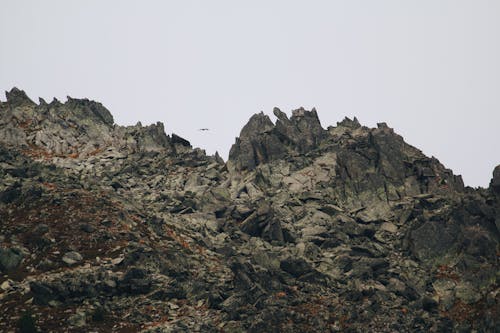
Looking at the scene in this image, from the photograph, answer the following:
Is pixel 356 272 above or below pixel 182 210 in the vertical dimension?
below

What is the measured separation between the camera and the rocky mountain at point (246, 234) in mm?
45312

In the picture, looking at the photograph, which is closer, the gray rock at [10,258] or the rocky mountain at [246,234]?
the rocky mountain at [246,234]

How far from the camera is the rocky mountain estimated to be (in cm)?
4531

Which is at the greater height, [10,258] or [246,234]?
[246,234]

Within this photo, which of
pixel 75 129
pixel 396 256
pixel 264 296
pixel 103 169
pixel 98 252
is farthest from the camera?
pixel 75 129

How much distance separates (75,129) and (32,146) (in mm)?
7782

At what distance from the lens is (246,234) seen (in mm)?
60406

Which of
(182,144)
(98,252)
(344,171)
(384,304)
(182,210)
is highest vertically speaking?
(182,144)

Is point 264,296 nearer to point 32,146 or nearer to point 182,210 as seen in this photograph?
point 182,210

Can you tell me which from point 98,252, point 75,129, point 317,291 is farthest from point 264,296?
point 75,129

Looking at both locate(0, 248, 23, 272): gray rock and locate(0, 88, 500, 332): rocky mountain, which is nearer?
locate(0, 88, 500, 332): rocky mountain

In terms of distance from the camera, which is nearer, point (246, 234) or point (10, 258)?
point (10, 258)

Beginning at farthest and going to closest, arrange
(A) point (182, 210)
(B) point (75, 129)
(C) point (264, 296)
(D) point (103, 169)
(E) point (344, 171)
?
(B) point (75, 129), (D) point (103, 169), (E) point (344, 171), (A) point (182, 210), (C) point (264, 296)

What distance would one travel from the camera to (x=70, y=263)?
159 ft
